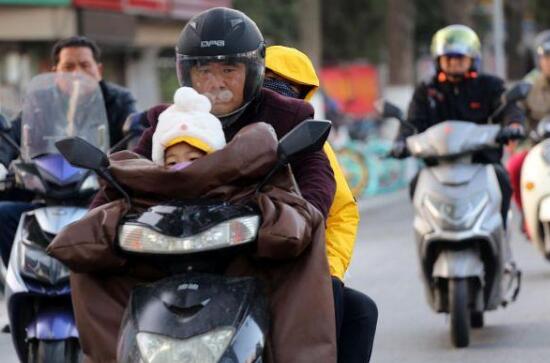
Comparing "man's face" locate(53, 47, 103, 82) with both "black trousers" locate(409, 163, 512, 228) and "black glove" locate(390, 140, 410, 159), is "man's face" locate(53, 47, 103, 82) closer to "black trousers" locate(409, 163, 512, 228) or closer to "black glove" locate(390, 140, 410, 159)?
"black glove" locate(390, 140, 410, 159)

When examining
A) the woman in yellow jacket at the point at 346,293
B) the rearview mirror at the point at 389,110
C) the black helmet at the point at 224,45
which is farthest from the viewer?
the rearview mirror at the point at 389,110

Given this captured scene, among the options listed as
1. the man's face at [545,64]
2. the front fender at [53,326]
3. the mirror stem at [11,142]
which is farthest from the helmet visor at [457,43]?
the front fender at [53,326]

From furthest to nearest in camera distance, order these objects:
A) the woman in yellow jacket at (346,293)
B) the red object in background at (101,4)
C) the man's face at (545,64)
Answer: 1. the red object in background at (101,4)
2. the man's face at (545,64)
3. the woman in yellow jacket at (346,293)

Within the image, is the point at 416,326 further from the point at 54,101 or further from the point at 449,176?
the point at 54,101

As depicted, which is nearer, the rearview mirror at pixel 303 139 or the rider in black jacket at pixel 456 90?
the rearview mirror at pixel 303 139

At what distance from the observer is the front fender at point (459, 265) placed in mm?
8805

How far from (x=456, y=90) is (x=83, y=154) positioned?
5.47 metres

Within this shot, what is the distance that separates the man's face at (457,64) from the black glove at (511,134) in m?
0.68

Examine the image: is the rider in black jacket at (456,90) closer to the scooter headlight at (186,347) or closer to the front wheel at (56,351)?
the front wheel at (56,351)

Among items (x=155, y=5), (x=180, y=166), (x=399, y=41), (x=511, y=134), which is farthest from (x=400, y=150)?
(x=399, y=41)

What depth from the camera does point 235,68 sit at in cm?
501

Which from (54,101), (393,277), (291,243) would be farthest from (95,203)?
(393,277)

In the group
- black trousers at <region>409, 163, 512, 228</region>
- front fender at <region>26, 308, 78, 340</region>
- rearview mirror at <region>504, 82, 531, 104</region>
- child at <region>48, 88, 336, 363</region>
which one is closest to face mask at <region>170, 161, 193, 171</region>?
child at <region>48, 88, 336, 363</region>

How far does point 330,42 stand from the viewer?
54.5m
